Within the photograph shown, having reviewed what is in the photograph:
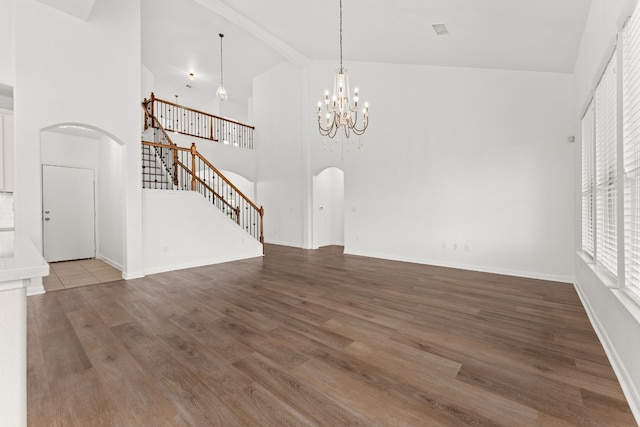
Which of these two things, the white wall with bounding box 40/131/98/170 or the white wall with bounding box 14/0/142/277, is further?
the white wall with bounding box 40/131/98/170

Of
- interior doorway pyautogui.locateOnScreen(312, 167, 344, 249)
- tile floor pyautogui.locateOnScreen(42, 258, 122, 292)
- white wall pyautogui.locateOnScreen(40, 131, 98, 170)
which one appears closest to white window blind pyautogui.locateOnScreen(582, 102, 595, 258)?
interior doorway pyautogui.locateOnScreen(312, 167, 344, 249)

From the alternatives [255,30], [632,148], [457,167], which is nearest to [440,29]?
[457,167]

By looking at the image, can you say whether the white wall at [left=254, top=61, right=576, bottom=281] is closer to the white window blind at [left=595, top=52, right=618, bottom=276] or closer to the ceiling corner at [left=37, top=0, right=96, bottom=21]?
the white window blind at [left=595, top=52, right=618, bottom=276]

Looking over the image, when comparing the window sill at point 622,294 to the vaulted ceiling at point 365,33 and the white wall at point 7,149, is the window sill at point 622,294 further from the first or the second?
the white wall at point 7,149

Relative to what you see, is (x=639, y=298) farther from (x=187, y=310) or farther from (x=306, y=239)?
(x=306, y=239)

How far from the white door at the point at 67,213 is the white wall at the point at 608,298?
9419 millimetres

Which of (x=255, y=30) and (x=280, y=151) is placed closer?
(x=255, y=30)

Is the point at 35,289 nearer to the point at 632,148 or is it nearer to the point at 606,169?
the point at 632,148

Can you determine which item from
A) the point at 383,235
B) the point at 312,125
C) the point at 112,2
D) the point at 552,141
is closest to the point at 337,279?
the point at 383,235

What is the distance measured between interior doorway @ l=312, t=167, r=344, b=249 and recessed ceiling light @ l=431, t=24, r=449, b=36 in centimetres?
476

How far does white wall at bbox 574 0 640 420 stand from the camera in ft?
6.39

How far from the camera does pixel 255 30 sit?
674 cm

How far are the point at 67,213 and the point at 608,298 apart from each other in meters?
9.66

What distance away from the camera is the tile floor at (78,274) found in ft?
15.7
